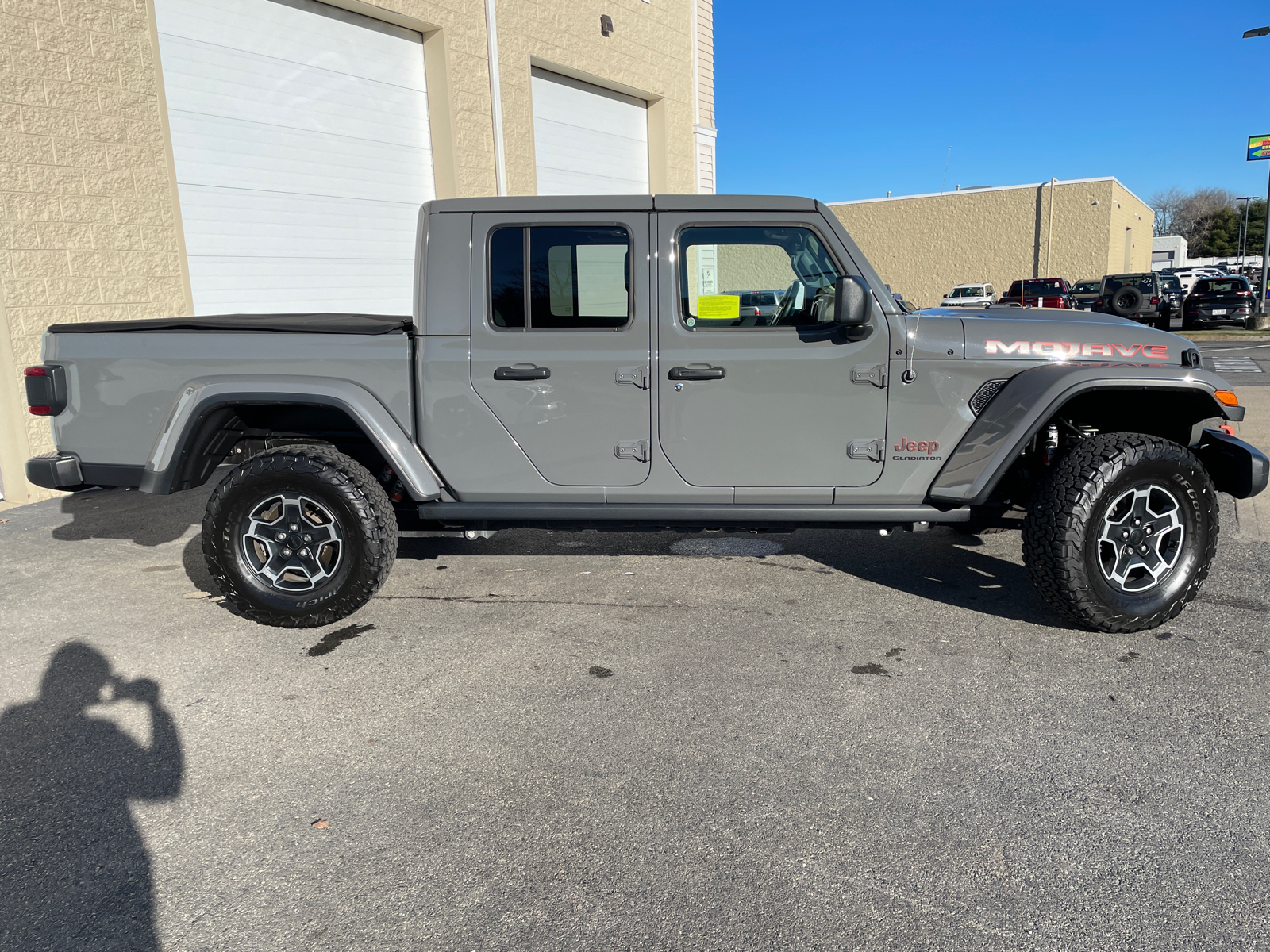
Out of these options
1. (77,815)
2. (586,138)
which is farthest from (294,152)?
(77,815)

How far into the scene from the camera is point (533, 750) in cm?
310

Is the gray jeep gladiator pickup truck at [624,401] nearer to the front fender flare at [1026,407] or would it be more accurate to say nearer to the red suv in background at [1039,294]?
the front fender flare at [1026,407]

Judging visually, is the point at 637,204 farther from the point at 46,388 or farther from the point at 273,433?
the point at 46,388

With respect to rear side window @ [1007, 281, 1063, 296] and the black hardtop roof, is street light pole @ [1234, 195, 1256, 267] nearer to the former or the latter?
rear side window @ [1007, 281, 1063, 296]

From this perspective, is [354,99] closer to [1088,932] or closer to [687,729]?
[687,729]

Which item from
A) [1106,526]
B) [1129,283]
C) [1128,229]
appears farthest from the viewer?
[1128,229]

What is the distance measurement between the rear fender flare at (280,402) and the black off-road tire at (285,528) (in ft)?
0.71

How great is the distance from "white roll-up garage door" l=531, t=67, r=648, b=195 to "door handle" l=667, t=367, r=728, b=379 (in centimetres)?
818

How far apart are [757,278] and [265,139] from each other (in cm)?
657

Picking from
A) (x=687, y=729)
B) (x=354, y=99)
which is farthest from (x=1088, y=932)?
(x=354, y=99)

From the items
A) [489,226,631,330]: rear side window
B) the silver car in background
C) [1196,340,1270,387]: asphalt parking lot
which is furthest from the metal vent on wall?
the silver car in background

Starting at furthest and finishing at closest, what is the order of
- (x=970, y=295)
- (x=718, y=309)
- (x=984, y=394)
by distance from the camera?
(x=970, y=295)
(x=718, y=309)
(x=984, y=394)

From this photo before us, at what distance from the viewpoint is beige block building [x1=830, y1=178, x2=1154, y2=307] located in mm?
39250

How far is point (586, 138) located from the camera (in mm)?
12250
